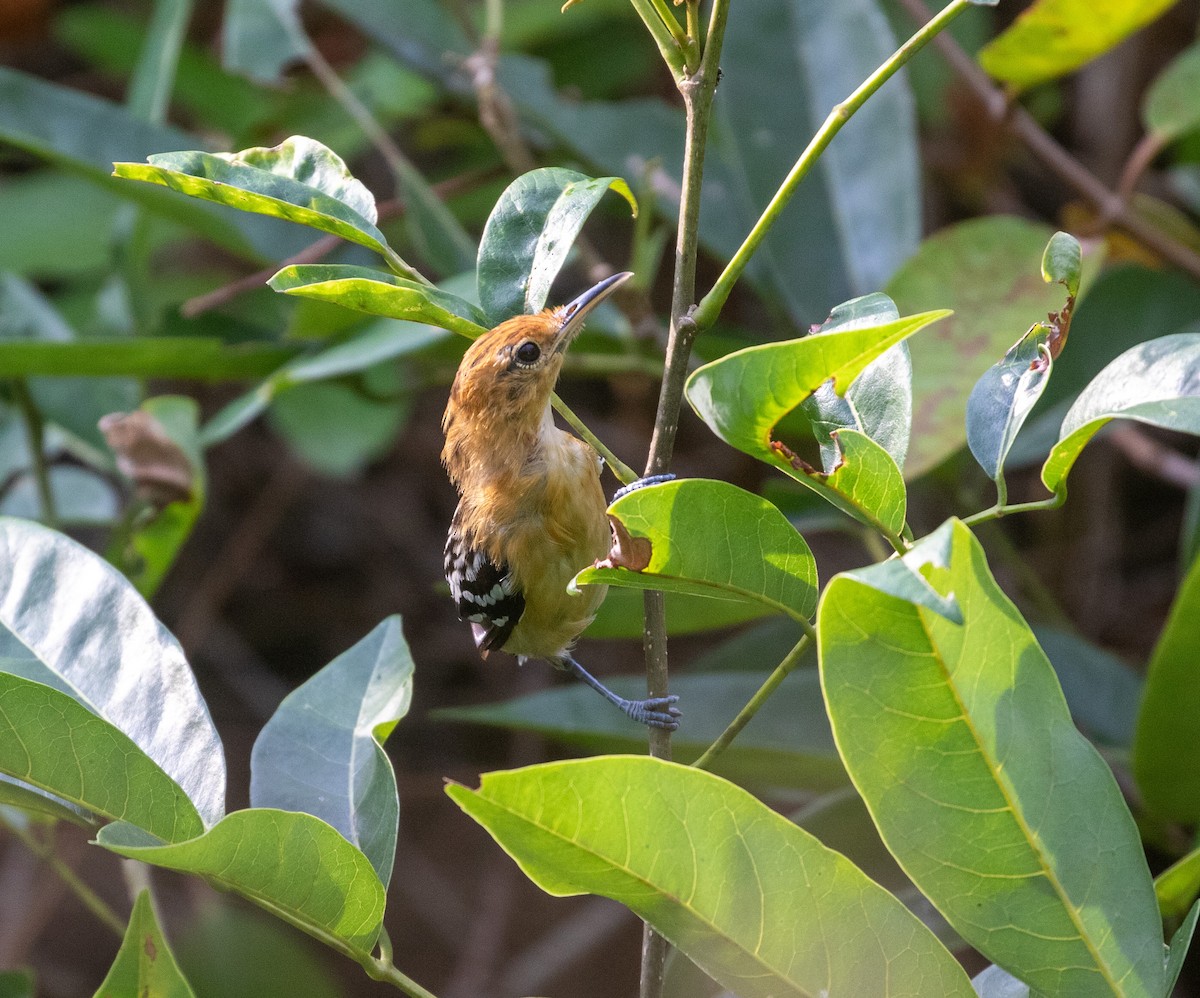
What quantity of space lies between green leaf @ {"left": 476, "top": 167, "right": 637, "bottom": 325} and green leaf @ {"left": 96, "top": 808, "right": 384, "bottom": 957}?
59 centimetres

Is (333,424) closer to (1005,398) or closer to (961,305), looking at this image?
(961,305)

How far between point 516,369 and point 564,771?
1415mm

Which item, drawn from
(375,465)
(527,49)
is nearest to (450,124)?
(527,49)

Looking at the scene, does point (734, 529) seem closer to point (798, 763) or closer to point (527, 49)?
point (798, 763)

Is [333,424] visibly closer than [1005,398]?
No

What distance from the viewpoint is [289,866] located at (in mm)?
1253

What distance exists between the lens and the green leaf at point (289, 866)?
119 cm

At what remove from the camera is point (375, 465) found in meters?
5.16

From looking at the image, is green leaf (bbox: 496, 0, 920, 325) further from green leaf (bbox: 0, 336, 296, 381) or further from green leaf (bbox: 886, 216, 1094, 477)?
green leaf (bbox: 0, 336, 296, 381)

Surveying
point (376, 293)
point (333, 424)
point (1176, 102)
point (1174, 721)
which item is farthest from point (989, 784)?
point (333, 424)

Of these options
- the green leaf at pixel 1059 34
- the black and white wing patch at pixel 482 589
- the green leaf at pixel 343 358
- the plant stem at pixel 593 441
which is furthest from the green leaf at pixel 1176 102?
the plant stem at pixel 593 441

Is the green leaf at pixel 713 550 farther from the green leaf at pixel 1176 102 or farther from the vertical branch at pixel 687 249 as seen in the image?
the green leaf at pixel 1176 102

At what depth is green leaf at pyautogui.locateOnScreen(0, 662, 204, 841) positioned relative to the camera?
129 centimetres

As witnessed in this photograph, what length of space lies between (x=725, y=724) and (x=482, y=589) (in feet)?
2.09
